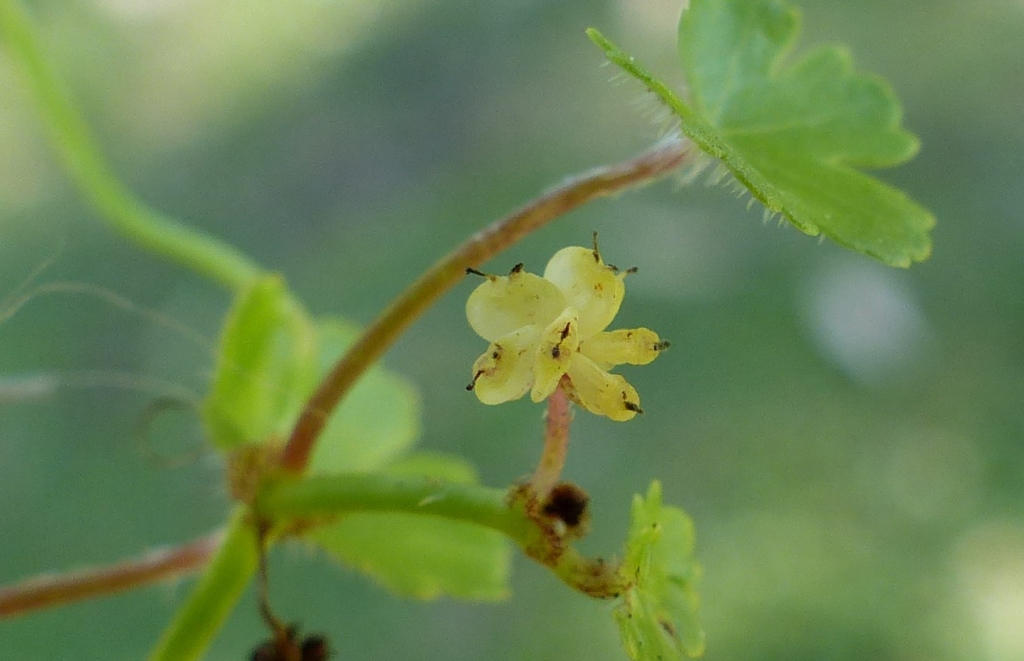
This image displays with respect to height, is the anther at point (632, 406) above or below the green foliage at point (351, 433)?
below

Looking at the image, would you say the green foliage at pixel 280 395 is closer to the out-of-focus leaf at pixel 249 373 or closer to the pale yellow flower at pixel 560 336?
the out-of-focus leaf at pixel 249 373

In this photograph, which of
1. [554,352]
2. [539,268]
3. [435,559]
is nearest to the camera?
[554,352]

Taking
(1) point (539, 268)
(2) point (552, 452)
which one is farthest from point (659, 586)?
(1) point (539, 268)

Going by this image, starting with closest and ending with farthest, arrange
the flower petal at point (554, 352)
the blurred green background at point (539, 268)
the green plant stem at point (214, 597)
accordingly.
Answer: the flower petal at point (554, 352) → the green plant stem at point (214, 597) → the blurred green background at point (539, 268)

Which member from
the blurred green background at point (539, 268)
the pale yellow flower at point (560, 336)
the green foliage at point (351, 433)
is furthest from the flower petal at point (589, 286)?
the blurred green background at point (539, 268)

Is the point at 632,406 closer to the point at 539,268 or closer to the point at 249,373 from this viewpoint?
the point at 249,373

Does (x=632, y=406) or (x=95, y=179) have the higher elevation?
(x=95, y=179)
